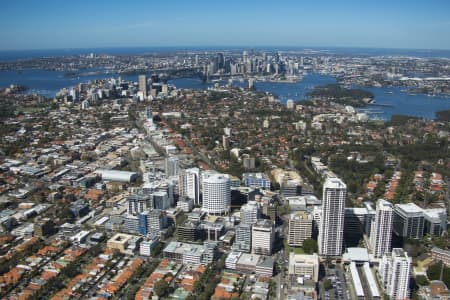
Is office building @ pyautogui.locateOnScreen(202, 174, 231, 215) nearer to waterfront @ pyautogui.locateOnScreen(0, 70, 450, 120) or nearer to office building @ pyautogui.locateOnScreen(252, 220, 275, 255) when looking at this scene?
office building @ pyautogui.locateOnScreen(252, 220, 275, 255)

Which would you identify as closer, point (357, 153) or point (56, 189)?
point (56, 189)

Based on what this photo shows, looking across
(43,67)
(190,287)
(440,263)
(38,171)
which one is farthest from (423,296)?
(43,67)

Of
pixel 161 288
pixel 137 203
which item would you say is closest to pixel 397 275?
pixel 161 288

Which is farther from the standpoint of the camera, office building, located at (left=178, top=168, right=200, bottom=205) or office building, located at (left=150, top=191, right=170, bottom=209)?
office building, located at (left=178, top=168, right=200, bottom=205)

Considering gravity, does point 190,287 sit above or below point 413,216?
below

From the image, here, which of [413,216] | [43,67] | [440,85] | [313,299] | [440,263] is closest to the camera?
[313,299]

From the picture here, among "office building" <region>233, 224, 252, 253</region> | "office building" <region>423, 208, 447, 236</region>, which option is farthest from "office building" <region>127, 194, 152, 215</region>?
"office building" <region>423, 208, 447, 236</region>

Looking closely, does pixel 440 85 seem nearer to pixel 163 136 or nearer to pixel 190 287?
pixel 163 136
